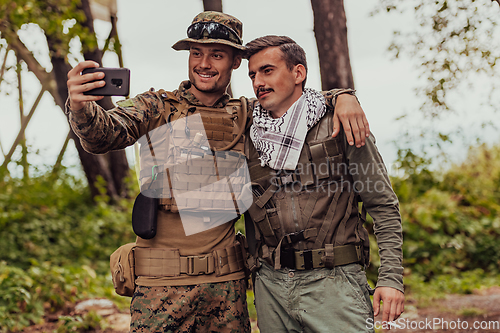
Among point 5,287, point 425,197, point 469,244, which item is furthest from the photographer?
point 425,197

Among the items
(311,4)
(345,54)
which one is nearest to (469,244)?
(345,54)

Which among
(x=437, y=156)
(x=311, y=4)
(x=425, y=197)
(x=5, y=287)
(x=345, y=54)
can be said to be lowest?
(x=5, y=287)

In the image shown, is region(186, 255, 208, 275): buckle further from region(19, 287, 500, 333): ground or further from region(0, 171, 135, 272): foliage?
region(0, 171, 135, 272): foliage

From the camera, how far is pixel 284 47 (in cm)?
227

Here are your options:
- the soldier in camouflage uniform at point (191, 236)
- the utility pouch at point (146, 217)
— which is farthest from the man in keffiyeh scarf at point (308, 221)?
the utility pouch at point (146, 217)

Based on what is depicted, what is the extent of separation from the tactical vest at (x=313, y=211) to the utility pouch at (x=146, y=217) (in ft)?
1.67

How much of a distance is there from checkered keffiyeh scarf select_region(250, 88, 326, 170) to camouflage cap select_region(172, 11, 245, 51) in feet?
1.53

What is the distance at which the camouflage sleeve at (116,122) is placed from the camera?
1871 millimetres

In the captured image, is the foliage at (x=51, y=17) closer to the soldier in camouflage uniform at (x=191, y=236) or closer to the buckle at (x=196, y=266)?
the soldier in camouflage uniform at (x=191, y=236)

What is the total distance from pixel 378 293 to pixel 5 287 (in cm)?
404

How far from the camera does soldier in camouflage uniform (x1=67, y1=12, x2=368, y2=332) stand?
2145 mm

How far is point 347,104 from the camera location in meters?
2.14

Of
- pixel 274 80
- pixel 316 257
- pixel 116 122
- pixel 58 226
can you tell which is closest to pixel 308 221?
pixel 316 257

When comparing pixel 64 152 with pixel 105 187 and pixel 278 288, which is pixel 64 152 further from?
pixel 278 288
